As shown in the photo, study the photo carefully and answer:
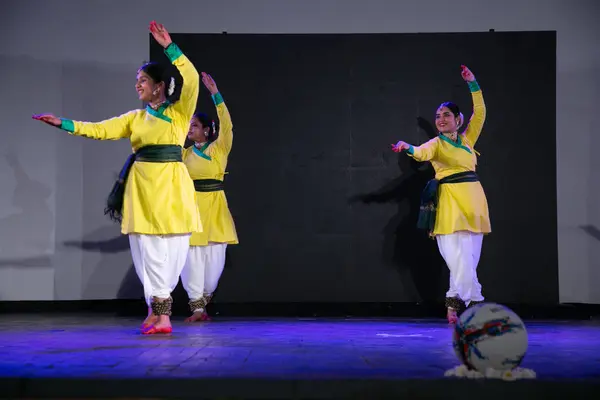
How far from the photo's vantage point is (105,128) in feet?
15.9

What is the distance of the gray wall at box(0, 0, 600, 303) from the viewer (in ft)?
22.7

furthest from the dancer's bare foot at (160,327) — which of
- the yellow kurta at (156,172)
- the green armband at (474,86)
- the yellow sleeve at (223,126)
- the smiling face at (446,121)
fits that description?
the green armband at (474,86)

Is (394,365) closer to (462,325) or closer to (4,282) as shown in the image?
(462,325)

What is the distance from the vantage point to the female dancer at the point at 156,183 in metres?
4.77

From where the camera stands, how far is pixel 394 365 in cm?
330

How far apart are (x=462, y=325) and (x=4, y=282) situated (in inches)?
192

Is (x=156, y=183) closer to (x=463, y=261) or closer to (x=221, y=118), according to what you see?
(x=221, y=118)

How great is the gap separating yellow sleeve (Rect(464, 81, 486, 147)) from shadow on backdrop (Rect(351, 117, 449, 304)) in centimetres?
68

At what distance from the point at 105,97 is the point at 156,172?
2.39 meters

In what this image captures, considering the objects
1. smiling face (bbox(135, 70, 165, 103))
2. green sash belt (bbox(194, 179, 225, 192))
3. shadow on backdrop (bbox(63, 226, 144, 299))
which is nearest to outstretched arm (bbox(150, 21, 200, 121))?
smiling face (bbox(135, 70, 165, 103))

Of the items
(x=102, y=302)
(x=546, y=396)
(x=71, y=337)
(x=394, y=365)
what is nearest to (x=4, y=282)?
(x=102, y=302)

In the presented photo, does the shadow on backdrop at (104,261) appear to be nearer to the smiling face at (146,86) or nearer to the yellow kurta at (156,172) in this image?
the yellow kurta at (156,172)

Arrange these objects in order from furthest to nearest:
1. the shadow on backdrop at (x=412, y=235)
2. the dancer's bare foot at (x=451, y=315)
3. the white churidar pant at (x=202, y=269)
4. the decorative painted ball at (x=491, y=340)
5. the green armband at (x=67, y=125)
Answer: the shadow on backdrop at (x=412, y=235)
the white churidar pant at (x=202, y=269)
the dancer's bare foot at (x=451, y=315)
the green armband at (x=67, y=125)
the decorative painted ball at (x=491, y=340)

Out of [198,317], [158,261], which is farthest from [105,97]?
[158,261]
